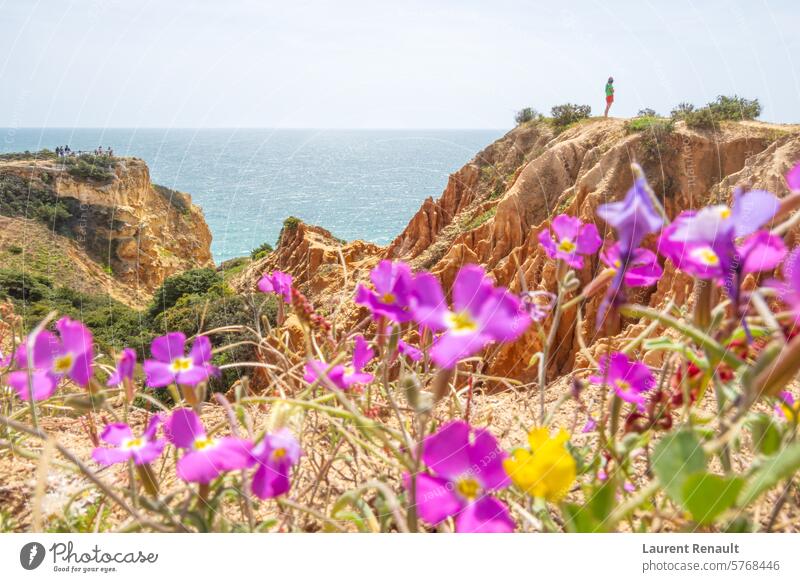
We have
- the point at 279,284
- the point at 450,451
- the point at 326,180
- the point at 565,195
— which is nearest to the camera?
the point at 450,451

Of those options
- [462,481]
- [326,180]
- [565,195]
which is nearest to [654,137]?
[565,195]

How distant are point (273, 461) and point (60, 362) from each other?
1.12ft

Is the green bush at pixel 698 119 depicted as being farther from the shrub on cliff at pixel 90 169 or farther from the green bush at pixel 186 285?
the shrub on cliff at pixel 90 169

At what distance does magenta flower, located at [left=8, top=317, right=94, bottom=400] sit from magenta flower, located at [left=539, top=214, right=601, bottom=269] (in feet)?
2.16

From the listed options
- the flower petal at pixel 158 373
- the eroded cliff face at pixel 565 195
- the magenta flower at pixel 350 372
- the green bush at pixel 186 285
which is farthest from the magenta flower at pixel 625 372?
the green bush at pixel 186 285

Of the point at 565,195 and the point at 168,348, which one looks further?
the point at 565,195

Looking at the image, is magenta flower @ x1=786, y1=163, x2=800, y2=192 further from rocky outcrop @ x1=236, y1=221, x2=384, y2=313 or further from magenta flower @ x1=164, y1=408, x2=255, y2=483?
rocky outcrop @ x1=236, y1=221, x2=384, y2=313

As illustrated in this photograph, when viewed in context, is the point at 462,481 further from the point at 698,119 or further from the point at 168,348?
the point at 698,119

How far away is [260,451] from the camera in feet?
1.68

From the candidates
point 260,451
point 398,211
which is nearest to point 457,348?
point 260,451

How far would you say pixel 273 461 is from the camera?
0.53 m

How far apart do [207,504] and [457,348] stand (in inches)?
13.2

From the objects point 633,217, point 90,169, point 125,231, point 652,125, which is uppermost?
point 652,125

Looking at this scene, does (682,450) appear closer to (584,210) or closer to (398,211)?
(398,211)
